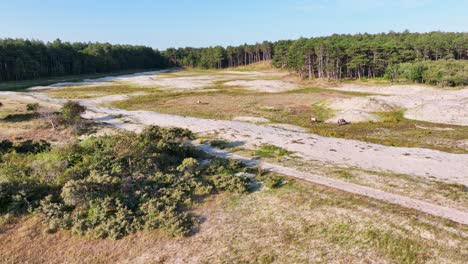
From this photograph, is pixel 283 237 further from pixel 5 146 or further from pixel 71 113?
pixel 71 113

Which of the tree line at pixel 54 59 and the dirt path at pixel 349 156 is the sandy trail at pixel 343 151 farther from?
the tree line at pixel 54 59

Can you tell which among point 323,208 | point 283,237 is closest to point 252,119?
point 323,208

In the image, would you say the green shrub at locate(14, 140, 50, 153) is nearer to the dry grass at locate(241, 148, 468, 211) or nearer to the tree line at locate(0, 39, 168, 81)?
the dry grass at locate(241, 148, 468, 211)

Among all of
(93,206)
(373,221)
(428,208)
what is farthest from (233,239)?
(428,208)

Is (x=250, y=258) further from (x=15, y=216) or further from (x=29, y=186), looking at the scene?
(x=29, y=186)

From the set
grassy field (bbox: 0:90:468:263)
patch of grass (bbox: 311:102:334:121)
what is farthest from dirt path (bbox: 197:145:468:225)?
patch of grass (bbox: 311:102:334:121)

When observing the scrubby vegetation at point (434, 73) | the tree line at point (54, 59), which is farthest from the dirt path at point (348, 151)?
the tree line at point (54, 59)
